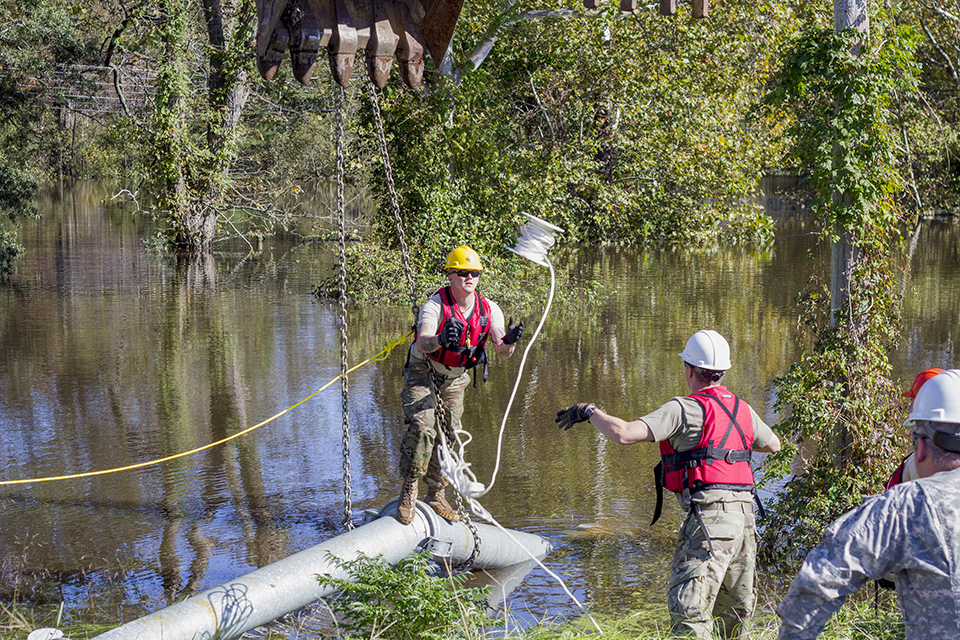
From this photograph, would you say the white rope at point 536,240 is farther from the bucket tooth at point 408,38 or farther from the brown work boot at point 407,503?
the brown work boot at point 407,503

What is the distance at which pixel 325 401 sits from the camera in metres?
12.7

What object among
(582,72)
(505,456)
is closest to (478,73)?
(582,72)

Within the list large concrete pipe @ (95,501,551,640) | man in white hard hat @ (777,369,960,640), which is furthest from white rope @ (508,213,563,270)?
man in white hard hat @ (777,369,960,640)

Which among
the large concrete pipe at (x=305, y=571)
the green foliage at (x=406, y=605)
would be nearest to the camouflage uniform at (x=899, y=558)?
A: the green foliage at (x=406, y=605)

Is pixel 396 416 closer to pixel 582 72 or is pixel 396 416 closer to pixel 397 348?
pixel 397 348

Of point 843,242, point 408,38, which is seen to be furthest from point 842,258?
point 408,38

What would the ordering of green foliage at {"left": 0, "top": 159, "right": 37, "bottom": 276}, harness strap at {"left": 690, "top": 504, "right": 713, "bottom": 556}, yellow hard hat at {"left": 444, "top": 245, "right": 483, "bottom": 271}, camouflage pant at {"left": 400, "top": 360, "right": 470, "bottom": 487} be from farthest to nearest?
green foliage at {"left": 0, "top": 159, "right": 37, "bottom": 276}, camouflage pant at {"left": 400, "top": 360, "right": 470, "bottom": 487}, yellow hard hat at {"left": 444, "top": 245, "right": 483, "bottom": 271}, harness strap at {"left": 690, "top": 504, "right": 713, "bottom": 556}

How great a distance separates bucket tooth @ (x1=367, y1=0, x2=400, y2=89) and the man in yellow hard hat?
5.57ft

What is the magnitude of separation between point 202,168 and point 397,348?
13.8m

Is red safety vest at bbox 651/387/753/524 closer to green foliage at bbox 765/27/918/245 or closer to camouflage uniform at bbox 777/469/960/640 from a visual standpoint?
camouflage uniform at bbox 777/469/960/640

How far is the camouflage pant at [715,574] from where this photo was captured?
5055 mm

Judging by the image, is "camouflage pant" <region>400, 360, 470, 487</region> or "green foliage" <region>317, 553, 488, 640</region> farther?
"camouflage pant" <region>400, 360, 470, 487</region>

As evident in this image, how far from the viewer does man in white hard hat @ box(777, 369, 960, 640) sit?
291cm

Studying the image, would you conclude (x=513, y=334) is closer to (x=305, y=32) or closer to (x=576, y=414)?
(x=576, y=414)
